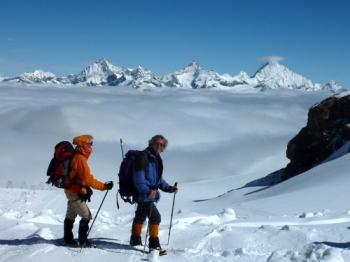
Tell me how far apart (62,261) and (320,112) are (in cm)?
2216

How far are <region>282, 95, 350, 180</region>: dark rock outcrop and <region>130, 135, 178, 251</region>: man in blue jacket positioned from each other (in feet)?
62.7

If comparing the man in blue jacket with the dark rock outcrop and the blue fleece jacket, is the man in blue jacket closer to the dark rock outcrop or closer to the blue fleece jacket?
the blue fleece jacket

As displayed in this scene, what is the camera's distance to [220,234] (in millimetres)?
7805

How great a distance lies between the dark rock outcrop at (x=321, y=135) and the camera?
25016 millimetres

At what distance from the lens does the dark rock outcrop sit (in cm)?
2502

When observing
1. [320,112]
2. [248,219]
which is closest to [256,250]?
[248,219]

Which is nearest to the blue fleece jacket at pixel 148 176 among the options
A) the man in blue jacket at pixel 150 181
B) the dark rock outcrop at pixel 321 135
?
the man in blue jacket at pixel 150 181

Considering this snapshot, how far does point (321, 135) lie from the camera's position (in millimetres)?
26141

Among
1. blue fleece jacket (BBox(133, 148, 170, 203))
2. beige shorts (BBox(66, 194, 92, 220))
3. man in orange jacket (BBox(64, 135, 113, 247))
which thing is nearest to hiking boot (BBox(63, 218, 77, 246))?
man in orange jacket (BBox(64, 135, 113, 247))

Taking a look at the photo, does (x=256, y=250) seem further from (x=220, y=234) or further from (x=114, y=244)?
(x=114, y=244)

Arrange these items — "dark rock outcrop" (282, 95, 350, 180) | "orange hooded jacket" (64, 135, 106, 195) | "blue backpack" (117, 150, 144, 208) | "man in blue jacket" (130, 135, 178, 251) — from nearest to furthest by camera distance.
→ "man in blue jacket" (130, 135, 178, 251)
"blue backpack" (117, 150, 144, 208)
"orange hooded jacket" (64, 135, 106, 195)
"dark rock outcrop" (282, 95, 350, 180)

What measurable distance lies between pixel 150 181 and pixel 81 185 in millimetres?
1057

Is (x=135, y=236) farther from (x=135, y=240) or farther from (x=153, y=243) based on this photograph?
(x=153, y=243)

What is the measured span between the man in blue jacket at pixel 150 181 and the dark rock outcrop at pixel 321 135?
1912 centimetres
